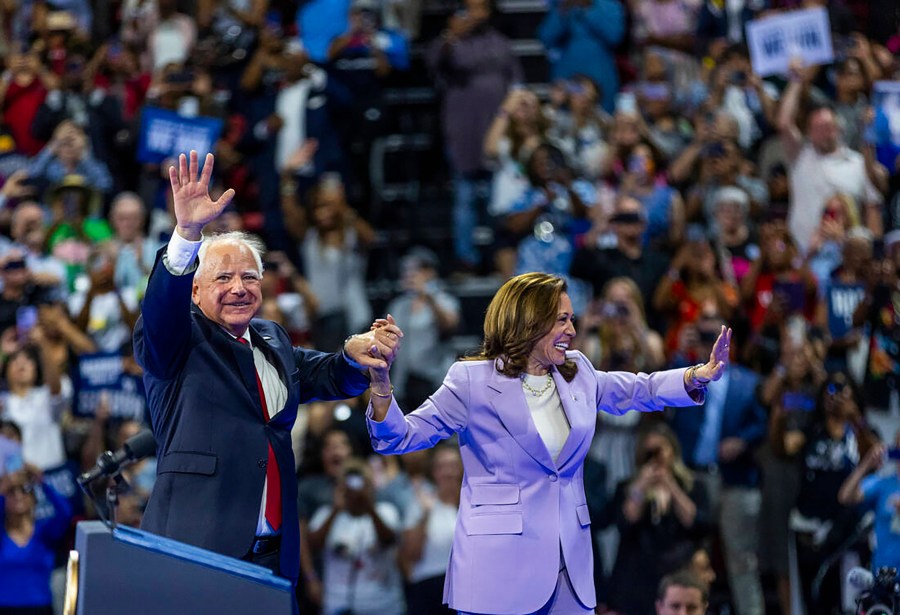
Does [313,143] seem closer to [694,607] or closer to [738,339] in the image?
[738,339]

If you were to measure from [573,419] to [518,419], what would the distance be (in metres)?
0.16

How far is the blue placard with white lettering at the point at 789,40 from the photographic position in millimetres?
10945

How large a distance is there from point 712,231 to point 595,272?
1180 millimetres

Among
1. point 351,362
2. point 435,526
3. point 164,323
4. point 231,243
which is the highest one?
point 231,243

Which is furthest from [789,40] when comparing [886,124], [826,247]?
[826,247]

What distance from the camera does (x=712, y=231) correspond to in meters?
10.4

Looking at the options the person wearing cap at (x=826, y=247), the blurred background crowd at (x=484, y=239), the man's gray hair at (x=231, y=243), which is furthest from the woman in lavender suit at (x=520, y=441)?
the person wearing cap at (x=826, y=247)

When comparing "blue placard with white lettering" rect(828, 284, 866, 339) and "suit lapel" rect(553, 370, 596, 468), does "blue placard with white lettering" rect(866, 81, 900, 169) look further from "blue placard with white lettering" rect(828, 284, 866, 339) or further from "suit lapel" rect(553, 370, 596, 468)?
"suit lapel" rect(553, 370, 596, 468)

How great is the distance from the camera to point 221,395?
4.55 meters

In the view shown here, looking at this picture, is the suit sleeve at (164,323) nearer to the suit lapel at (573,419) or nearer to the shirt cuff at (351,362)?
the shirt cuff at (351,362)

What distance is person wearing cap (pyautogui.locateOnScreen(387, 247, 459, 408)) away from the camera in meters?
9.62

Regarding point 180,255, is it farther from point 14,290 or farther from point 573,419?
point 14,290

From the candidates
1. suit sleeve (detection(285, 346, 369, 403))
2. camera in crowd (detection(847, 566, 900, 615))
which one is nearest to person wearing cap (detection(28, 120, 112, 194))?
suit sleeve (detection(285, 346, 369, 403))

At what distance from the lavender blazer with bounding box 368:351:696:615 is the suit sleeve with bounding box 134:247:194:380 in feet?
1.81
